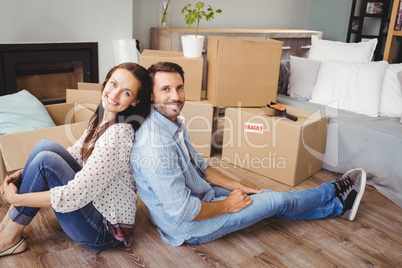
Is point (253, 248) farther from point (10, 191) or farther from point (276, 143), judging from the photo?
point (10, 191)

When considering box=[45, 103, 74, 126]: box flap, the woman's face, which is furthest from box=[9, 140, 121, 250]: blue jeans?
box=[45, 103, 74, 126]: box flap

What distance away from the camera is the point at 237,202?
163 centimetres

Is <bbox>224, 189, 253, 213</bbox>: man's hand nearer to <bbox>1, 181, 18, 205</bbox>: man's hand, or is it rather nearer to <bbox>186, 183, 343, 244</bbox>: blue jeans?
<bbox>186, 183, 343, 244</bbox>: blue jeans

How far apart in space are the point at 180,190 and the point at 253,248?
0.52 metres

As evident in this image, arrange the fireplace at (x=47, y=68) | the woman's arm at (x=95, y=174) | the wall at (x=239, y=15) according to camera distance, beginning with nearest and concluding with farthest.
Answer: the woman's arm at (x=95, y=174) < the fireplace at (x=47, y=68) < the wall at (x=239, y=15)

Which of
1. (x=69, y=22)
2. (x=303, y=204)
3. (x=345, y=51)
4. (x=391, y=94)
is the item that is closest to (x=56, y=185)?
(x=303, y=204)

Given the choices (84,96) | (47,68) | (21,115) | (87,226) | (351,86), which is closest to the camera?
(87,226)

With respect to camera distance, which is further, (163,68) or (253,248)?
(253,248)

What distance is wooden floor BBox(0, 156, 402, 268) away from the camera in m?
1.60

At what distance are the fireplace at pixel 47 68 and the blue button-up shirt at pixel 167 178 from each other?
6.01ft

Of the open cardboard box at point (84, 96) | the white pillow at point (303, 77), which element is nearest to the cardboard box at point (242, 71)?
the white pillow at point (303, 77)

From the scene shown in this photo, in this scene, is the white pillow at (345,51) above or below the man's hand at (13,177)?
above

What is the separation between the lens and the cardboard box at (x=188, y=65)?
2537 mm

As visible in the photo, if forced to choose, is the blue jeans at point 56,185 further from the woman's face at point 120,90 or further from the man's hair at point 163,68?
the man's hair at point 163,68
